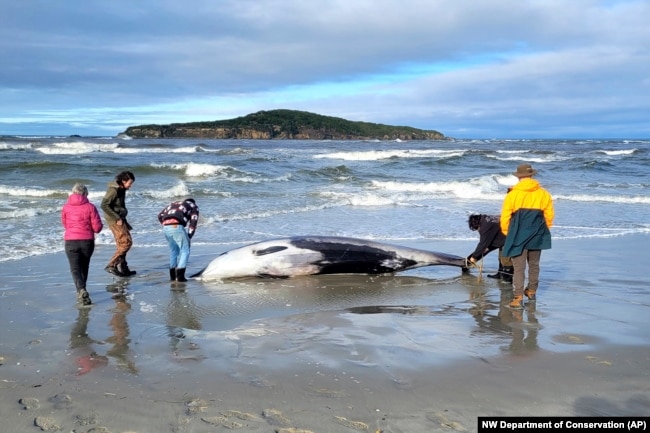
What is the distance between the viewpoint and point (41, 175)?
27.7 m

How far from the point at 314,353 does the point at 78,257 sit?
377 cm

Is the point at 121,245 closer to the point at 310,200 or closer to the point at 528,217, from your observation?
the point at 528,217

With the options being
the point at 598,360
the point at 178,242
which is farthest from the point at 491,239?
the point at 178,242

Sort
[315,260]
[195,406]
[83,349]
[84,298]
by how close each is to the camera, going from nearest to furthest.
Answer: [195,406] → [83,349] → [84,298] → [315,260]

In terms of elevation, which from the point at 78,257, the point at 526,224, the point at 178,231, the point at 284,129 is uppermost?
the point at 284,129

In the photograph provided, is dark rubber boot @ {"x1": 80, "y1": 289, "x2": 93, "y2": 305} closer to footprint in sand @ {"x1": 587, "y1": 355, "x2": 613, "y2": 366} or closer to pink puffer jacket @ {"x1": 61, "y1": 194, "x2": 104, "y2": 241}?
pink puffer jacket @ {"x1": 61, "y1": 194, "x2": 104, "y2": 241}

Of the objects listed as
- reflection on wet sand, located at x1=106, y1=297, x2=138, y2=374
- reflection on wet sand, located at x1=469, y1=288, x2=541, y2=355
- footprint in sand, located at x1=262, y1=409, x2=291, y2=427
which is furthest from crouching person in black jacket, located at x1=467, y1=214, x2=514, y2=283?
footprint in sand, located at x1=262, y1=409, x2=291, y2=427

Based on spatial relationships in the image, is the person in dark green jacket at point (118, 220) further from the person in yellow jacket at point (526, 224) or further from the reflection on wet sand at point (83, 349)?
the person in yellow jacket at point (526, 224)

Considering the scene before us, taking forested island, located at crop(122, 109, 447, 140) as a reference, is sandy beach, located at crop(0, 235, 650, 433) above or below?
below

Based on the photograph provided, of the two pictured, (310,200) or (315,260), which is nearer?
(315,260)

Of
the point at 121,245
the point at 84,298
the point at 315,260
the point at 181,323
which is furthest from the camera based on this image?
the point at 315,260

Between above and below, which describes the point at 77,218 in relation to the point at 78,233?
above

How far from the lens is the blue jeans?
8797mm

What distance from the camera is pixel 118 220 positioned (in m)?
9.18
